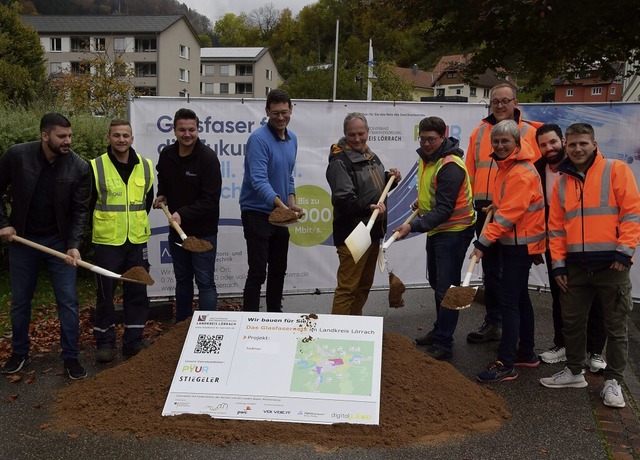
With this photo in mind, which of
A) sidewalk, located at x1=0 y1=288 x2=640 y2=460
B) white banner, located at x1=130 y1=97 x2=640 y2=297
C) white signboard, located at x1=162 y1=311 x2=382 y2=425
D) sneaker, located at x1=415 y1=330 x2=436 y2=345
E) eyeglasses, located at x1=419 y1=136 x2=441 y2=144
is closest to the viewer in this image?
sidewalk, located at x1=0 y1=288 x2=640 y2=460

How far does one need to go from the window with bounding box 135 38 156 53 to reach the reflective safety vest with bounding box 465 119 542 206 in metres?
69.9

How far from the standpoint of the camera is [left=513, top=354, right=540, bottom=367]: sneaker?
5125mm

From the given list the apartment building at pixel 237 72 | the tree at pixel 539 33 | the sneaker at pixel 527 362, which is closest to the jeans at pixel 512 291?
the sneaker at pixel 527 362

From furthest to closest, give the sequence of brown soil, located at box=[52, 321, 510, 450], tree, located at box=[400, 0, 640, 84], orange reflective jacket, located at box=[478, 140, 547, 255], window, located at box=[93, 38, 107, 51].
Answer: window, located at box=[93, 38, 107, 51], tree, located at box=[400, 0, 640, 84], orange reflective jacket, located at box=[478, 140, 547, 255], brown soil, located at box=[52, 321, 510, 450]

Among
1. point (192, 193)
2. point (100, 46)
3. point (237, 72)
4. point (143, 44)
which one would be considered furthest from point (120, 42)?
point (192, 193)

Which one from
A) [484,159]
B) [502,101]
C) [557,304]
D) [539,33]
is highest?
[539,33]

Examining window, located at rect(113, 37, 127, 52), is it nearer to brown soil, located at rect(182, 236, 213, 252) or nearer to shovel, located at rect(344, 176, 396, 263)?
brown soil, located at rect(182, 236, 213, 252)

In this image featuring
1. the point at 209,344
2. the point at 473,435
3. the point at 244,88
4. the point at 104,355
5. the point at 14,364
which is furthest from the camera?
the point at 244,88

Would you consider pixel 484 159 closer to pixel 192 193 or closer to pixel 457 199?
pixel 457 199

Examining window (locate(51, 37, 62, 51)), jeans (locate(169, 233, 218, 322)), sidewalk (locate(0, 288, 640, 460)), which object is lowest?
sidewalk (locate(0, 288, 640, 460))

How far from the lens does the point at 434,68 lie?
87125mm

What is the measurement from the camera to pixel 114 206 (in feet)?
16.3

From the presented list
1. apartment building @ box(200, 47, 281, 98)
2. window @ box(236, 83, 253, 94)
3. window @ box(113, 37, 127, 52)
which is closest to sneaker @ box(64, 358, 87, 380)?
window @ box(113, 37, 127, 52)

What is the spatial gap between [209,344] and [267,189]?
139 centimetres
